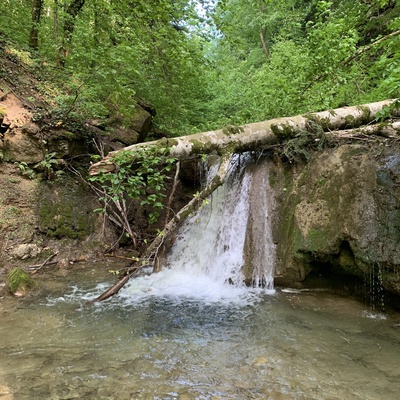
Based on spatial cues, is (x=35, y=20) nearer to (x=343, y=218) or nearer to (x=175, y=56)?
(x=175, y=56)

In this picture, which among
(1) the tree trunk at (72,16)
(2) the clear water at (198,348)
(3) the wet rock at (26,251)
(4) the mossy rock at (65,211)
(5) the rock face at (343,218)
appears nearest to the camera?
(2) the clear water at (198,348)

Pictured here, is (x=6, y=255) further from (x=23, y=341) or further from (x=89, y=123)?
(x=89, y=123)

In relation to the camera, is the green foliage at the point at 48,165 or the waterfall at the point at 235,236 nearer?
the waterfall at the point at 235,236

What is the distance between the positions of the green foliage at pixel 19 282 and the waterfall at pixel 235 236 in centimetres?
261

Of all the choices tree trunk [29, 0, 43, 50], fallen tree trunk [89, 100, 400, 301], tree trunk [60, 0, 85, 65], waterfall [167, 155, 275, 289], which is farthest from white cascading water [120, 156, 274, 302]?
tree trunk [29, 0, 43, 50]

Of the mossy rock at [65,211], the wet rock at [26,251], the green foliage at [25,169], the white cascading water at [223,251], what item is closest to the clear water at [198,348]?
the white cascading water at [223,251]

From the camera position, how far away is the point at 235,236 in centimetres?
602

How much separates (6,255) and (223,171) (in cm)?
431

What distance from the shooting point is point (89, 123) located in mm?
7566

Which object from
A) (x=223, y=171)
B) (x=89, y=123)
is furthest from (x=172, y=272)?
(x=89, y=123)

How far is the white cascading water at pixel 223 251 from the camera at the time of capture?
5262 millimetres

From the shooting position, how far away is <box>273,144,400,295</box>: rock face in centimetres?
416

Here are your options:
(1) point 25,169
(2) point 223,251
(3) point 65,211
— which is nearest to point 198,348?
(2) point 223,251

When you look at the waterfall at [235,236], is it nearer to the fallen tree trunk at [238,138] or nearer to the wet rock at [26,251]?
the fallen tree trunk at [238,138]
